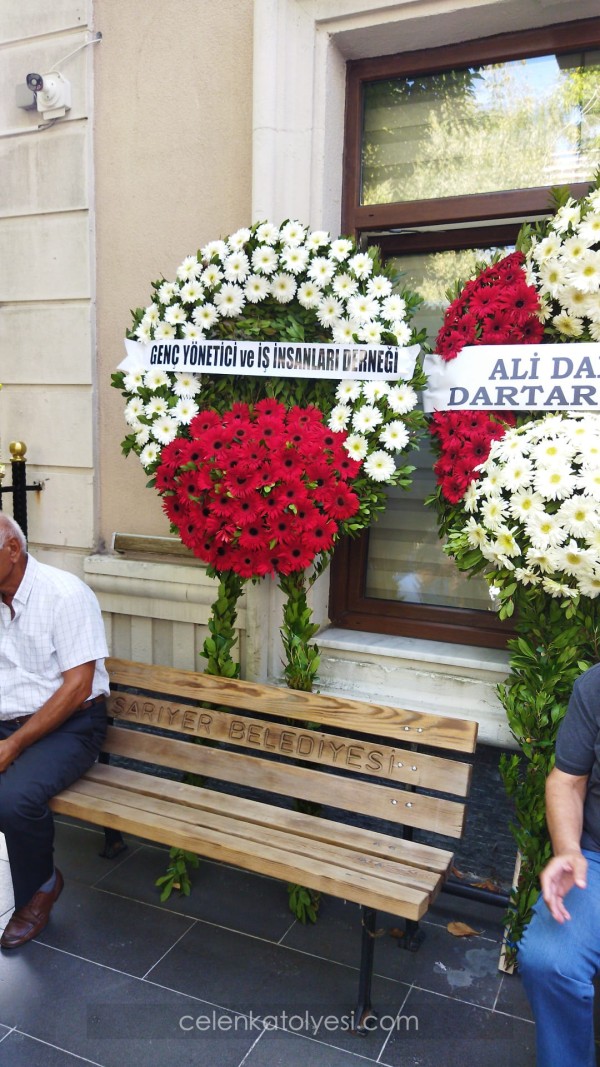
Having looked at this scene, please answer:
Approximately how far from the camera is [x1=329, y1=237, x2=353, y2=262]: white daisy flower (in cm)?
279

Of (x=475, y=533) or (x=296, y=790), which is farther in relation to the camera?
(x=296, y=790)

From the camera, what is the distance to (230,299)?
9.52ft

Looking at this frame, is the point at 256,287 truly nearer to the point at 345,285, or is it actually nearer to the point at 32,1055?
the point at 345,285

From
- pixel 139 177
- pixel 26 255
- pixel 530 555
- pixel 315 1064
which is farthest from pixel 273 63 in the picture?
pixel 315 1064

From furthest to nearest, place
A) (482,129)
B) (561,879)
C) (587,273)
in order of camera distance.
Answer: (482,129) < (587,273) < (561,879)

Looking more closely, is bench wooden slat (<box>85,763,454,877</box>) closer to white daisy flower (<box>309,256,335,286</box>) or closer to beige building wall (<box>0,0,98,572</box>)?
beige building wall (<box>0,0,98,572</box>)

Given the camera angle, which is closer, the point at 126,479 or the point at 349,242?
the point at 349,242

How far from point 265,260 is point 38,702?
1.84 metres

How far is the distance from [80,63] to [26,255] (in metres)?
0.93

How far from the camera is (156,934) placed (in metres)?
2.82

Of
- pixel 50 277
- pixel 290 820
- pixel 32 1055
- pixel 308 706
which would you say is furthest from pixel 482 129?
pixel 32 1055

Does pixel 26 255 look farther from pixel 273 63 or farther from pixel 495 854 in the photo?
pixel 495 854

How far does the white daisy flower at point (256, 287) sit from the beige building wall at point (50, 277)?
127 centimetres

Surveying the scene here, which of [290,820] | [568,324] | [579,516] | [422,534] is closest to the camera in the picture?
[579,516]
